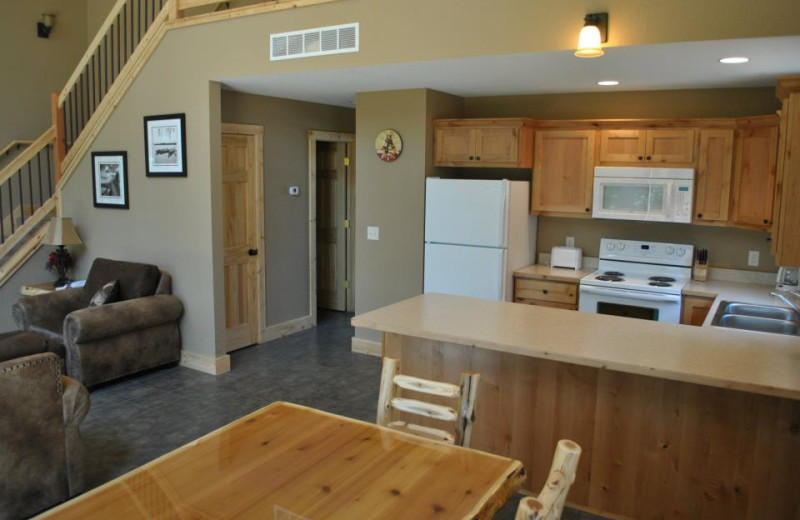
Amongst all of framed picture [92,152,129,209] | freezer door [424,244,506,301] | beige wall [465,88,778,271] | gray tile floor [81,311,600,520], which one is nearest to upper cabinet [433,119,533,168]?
beige wall [465,88,778,271]

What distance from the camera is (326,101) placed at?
670 cm

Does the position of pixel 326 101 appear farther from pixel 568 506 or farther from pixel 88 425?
pixel 568 506

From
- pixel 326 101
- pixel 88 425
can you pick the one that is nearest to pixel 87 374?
pixel 88 425

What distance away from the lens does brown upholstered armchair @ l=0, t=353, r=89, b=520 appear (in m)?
3.10

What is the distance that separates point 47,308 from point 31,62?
3.61 meters

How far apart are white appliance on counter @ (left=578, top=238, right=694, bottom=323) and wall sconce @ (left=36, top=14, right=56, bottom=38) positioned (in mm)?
6814

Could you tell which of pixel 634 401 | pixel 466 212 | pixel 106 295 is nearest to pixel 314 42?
pixel 466 212

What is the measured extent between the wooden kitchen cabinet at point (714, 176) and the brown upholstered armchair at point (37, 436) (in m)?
4.44

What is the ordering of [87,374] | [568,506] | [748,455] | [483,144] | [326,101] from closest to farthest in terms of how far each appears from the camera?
[748,455] < [568,506] < [87,374] < [483,144] < [326,101]

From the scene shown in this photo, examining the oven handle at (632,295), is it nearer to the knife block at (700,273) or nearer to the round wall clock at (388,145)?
the knife block at (700,273)

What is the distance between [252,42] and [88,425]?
3.06 meters

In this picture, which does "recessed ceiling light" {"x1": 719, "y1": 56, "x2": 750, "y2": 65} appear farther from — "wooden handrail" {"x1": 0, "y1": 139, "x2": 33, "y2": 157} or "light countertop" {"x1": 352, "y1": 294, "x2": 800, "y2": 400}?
"wooden handrail" {"x1": 0, "y1": 139, "x2": 33, "y2": 157}

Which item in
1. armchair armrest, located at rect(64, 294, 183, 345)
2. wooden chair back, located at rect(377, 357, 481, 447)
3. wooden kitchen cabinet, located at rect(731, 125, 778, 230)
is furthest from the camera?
armchair armrest, located at rect(64, 294, 183, 345)

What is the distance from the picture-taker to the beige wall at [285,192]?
6.33m
